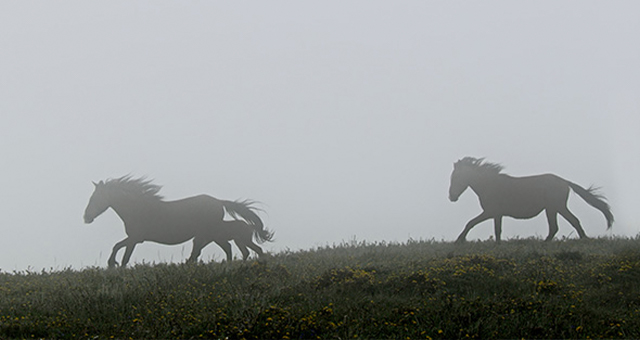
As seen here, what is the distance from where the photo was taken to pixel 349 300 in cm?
966

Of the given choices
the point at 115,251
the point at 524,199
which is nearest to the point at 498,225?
the point at 524,199

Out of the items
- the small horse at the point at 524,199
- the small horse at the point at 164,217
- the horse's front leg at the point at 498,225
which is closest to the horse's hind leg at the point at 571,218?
the small horse at the point at 524,199

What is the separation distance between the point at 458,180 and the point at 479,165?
2.53 ft

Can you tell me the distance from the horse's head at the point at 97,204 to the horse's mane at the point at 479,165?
10.3 metres

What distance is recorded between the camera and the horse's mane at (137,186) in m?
17.8

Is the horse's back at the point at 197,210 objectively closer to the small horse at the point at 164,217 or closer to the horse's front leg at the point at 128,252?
the small horse at the point at 164,217

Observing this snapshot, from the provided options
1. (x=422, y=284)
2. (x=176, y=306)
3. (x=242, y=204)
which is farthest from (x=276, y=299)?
(x=242, y=204)

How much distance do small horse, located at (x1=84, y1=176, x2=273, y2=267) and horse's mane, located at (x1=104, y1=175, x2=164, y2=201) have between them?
3cm

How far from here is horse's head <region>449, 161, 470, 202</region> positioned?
19.7 metres

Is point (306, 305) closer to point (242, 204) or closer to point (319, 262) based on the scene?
point (319, 262)

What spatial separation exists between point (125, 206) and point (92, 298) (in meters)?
7.54

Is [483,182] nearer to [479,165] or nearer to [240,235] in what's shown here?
[479,165]

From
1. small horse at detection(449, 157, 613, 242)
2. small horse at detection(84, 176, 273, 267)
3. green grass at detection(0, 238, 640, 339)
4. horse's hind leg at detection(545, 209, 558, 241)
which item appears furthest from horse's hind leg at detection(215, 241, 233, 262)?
horse's hind leg at detection(545, 209, 558, 241)

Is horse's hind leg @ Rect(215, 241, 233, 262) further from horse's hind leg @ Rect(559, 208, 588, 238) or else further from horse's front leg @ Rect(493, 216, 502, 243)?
horse's hind leg @ Rect(559, 208, 588, 238)
